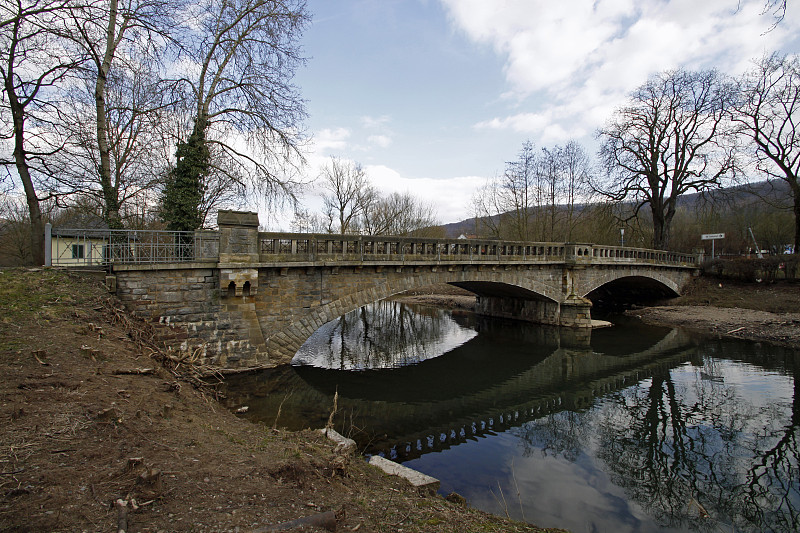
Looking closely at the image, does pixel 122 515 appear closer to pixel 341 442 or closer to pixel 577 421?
pixel 341 442

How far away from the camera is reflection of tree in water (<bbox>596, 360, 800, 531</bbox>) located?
5.52 metres

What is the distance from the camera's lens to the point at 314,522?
291 cm

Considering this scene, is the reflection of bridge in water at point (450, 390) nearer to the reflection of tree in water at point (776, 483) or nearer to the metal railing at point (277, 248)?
the metal railing at point (277, 248)

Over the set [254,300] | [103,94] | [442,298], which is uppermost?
[103,94]

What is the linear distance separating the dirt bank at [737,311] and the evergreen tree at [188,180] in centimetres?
2259

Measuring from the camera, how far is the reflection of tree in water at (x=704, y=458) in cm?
552

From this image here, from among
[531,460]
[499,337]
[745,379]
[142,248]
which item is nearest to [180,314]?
[142,248]

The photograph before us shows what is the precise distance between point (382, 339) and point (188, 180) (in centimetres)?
973

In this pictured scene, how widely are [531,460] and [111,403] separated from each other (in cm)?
637

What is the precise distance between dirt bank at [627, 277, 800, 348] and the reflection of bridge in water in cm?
430

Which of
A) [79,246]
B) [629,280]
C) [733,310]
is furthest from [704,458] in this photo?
[629,280]

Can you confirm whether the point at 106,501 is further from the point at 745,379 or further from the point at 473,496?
the point at 745,379

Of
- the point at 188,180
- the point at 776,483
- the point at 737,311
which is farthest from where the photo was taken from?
the point at 737,311

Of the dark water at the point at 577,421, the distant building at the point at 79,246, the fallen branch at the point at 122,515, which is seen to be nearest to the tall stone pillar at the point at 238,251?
the dark water at the point at 577,421
